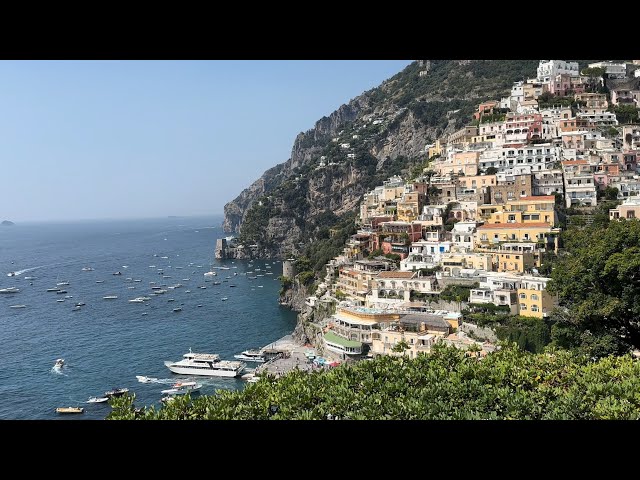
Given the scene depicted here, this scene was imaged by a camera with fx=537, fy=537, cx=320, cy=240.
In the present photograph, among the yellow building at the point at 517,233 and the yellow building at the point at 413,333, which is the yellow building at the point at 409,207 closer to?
the yellow building at the point at 517,233

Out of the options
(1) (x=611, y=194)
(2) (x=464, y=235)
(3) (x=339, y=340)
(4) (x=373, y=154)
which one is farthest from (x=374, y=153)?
(3) (x=339, y=340)

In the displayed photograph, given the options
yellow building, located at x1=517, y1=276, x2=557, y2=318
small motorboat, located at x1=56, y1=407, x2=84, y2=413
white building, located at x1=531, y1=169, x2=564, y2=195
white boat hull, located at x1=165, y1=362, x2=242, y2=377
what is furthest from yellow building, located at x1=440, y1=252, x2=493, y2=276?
small motorboat, located at x1=56, y1=407, x2=84, y2=413

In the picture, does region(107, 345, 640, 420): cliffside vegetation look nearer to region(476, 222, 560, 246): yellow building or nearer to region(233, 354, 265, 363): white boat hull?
region(476, 222, 560, 246): yellow building
